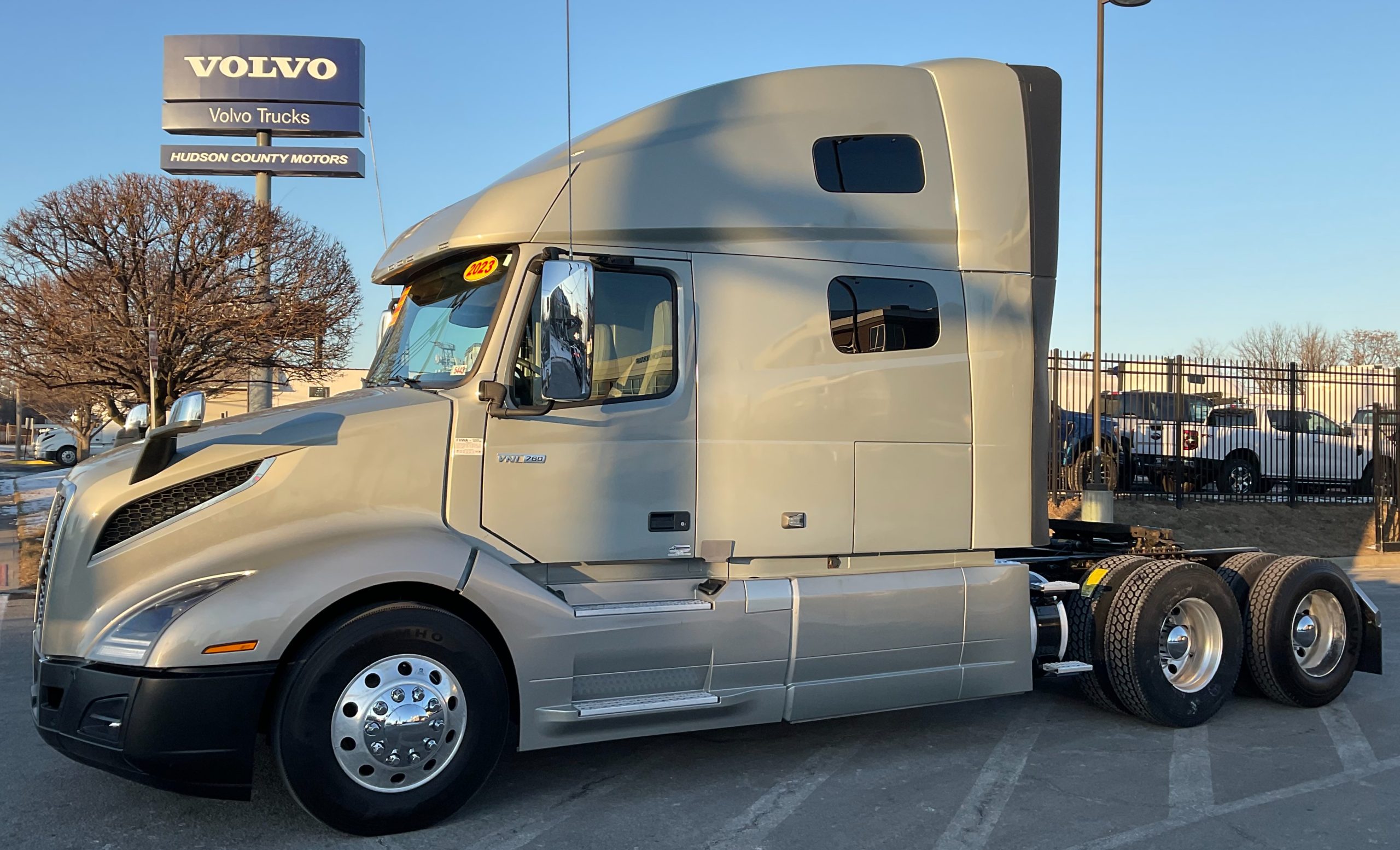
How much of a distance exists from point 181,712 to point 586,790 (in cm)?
190

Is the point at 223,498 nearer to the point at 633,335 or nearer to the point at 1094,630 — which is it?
the point at 633,335

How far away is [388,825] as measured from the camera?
4441 mm

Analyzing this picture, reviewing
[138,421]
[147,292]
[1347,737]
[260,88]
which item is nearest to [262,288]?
[147,292]

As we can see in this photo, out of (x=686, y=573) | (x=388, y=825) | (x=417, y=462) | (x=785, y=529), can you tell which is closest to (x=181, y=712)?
(x=388, y=825)

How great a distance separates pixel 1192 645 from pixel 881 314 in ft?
9.78

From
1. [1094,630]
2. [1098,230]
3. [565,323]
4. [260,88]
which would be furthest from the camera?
[260,88]

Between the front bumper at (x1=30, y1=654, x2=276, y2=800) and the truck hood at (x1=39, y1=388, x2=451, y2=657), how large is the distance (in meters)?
0.19

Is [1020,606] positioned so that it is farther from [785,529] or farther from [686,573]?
[686,573]

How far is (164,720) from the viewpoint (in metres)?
4.12

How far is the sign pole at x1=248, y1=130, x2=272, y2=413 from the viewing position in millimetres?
21078

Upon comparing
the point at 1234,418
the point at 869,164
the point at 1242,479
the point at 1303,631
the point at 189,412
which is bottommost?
the point at 1303,631

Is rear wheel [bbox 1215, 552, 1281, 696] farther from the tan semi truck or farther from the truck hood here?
the truck hood

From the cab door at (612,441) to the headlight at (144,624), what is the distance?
48.1 inches

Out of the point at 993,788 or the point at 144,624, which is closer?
the point at 144,624
